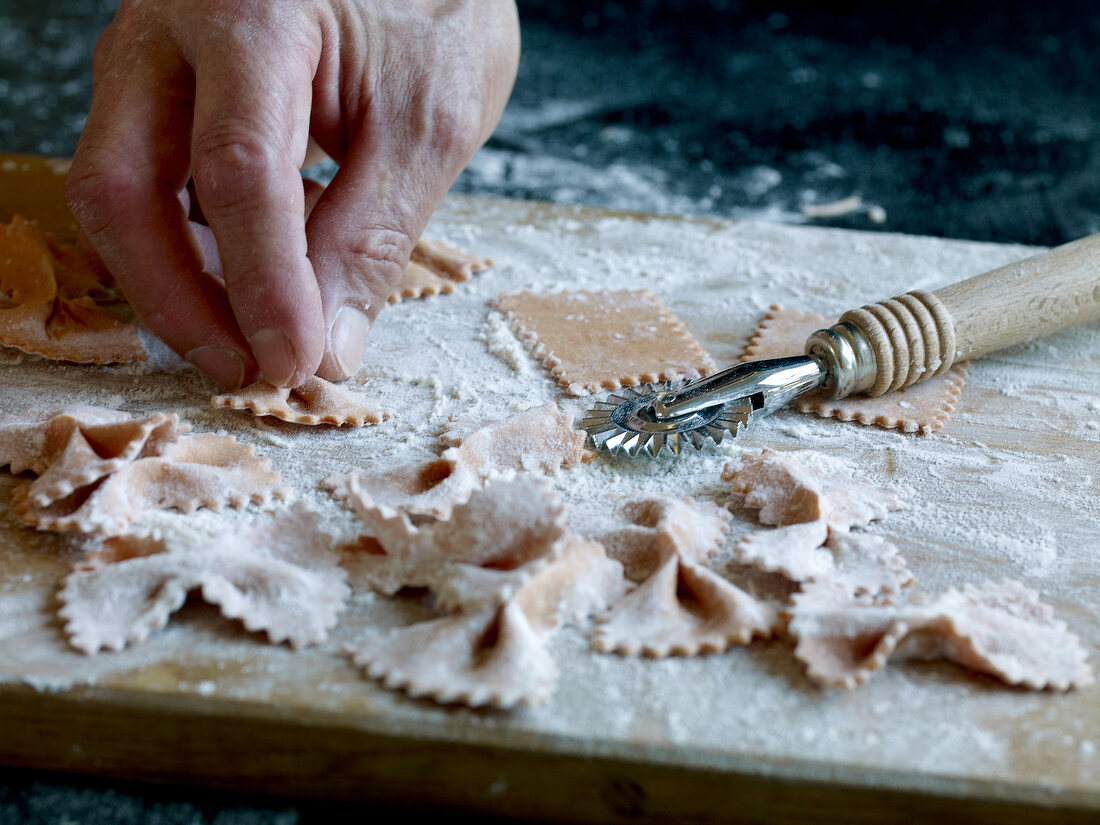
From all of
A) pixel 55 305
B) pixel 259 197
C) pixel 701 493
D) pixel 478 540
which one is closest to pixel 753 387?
pixel 701 493

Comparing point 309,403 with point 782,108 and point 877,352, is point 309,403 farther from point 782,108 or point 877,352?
point 782,108

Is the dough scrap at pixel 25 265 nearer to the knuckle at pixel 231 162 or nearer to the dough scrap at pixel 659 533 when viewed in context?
the knuckle at pixel 231 162

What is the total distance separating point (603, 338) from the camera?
1737mm

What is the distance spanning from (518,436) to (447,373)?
0.88ft

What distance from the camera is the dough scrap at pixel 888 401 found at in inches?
60.8

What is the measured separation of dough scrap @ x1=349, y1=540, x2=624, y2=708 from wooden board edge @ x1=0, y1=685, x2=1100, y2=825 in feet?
0.17

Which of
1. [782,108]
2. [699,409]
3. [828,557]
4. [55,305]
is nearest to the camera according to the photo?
[828,557]

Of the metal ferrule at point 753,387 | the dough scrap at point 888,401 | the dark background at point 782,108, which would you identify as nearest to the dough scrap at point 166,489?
the metal ferrule at point 753,387

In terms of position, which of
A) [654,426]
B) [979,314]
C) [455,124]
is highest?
[455,124]

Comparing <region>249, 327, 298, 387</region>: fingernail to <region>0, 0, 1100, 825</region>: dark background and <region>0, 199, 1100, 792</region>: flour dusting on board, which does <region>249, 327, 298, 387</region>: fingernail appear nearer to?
<region>0, 199, 1100, 792</region>: flour dusting on board

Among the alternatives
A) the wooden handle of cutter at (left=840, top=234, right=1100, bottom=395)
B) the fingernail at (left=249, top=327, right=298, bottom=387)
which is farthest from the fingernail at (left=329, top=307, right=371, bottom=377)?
the wooden handle of cutter at (left=840, top=234, right=1100, bottom=395)

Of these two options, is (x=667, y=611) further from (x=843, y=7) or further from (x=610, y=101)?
(x=843, y=7)

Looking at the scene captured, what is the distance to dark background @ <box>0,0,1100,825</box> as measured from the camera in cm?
289

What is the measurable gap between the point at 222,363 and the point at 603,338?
0.63m
